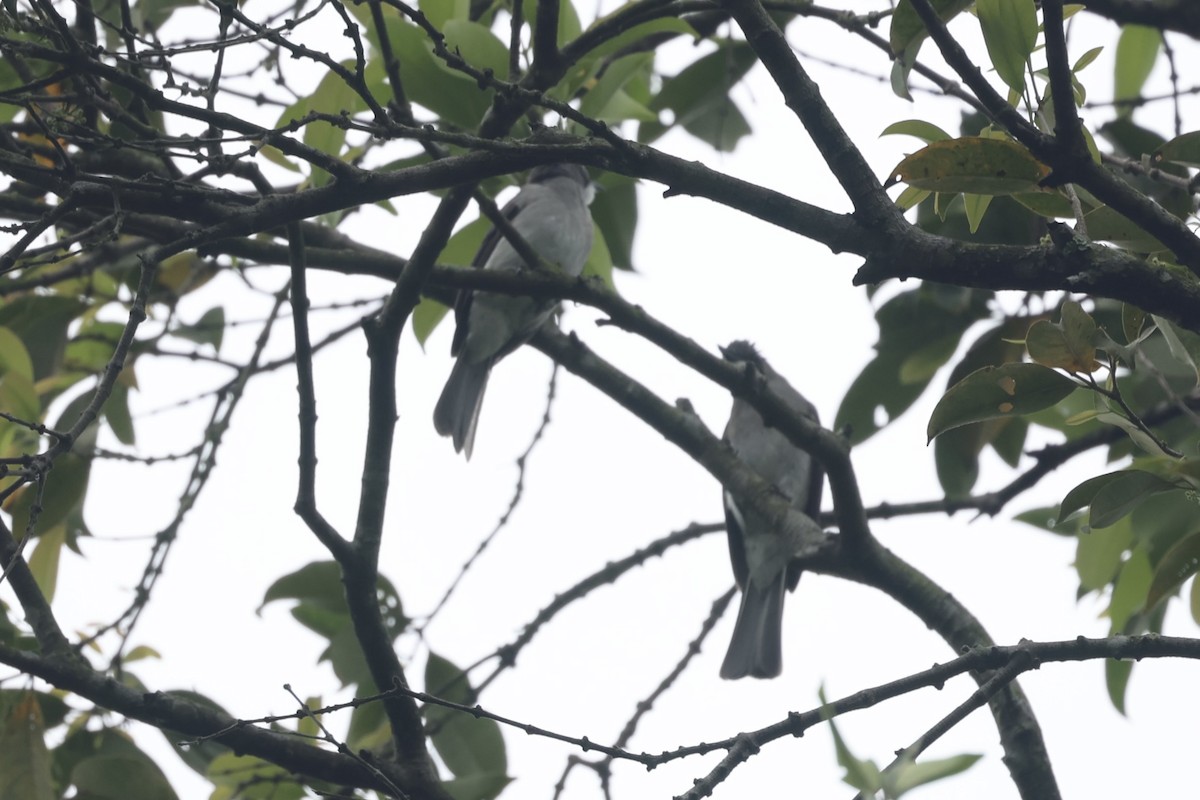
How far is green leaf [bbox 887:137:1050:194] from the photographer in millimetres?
1797

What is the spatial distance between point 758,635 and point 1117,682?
9.88 feet

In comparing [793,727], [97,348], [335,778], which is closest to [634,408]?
[335,778]

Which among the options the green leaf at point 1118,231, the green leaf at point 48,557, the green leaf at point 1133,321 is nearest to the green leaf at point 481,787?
the green leaf at point 48,557

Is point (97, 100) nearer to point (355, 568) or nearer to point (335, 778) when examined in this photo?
point (355, 568)

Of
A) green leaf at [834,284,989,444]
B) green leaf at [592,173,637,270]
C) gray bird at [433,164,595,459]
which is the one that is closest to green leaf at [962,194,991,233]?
green leaf at [834,284,989,444]

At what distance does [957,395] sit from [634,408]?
7.07 ft

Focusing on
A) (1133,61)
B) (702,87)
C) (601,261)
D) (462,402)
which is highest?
(462,402)

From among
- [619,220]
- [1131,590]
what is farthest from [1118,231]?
[619,220]

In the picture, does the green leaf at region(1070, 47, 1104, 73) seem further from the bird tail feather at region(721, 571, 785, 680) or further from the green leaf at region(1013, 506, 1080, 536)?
the bird tail feather at region(721, 571, 785, 680)

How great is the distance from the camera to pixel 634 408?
13.6ft

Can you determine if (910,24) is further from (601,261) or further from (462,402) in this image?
(462,402)

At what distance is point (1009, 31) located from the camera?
Answer: 6.04 ft

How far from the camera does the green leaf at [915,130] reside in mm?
2229

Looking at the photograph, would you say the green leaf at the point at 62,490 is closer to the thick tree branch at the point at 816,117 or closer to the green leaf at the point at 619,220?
the green leaf at the point at 619,220
